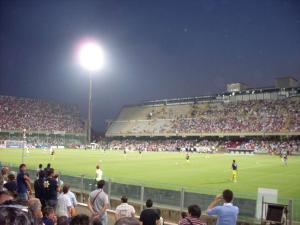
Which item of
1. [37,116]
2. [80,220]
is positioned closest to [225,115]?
[37,116]

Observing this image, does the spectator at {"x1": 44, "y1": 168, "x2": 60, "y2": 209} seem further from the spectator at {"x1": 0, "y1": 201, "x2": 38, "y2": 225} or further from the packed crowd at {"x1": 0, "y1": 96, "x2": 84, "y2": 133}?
the packed crowd at {"x1": 0, "y1": 96, "x2": 84, "y2": 133}

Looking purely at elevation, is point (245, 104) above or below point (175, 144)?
above

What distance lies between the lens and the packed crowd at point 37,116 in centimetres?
10450

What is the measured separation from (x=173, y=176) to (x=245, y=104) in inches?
2861

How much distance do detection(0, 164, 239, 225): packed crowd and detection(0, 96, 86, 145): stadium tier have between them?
92080 millimetres

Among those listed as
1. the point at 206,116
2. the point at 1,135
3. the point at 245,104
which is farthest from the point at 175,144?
the point at 1,135

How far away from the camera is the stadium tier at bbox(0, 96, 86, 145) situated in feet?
→ 335

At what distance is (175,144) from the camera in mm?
98938

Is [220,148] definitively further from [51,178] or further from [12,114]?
[51,178]

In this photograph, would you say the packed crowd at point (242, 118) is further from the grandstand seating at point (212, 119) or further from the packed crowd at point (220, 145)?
the packed crowd at point (220, 145)

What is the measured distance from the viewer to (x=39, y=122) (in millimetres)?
109750

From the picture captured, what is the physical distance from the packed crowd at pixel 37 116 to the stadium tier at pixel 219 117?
15172 millimetres

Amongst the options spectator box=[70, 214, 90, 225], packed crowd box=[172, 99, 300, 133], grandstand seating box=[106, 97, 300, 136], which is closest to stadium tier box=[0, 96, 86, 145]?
grandstand seating box=[106, 97, 300, 136]

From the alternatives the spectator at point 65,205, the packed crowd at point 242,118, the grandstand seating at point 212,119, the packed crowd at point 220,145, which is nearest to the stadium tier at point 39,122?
the grandstand seating at point 212,119
